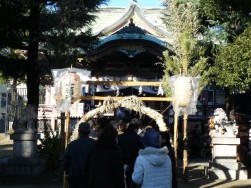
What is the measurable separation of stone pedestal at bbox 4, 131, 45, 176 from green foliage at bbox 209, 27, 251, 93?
5951 mm

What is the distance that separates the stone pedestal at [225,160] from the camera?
44.8ft

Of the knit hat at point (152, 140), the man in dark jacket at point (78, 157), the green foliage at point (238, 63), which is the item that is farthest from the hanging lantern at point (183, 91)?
the knit hat at point (152, 140)

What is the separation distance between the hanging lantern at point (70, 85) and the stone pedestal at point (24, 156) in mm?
3415

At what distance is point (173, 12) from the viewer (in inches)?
559

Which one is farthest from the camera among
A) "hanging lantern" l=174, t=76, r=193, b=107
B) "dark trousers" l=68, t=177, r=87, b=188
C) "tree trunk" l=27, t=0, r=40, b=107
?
"tree trunk" l=27, t=0, r=40, b=107

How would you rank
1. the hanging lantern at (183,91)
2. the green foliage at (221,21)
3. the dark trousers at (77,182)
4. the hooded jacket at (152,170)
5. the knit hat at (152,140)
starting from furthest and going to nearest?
the green foliage at (221,21), the hanging lantern at (183,91), the dark trousers at (77,182), the knit hat at (152,140), the hooded jacket at (152,170)

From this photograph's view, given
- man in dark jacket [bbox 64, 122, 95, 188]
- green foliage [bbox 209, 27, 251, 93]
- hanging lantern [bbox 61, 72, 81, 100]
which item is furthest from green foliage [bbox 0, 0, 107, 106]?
man in dark jacket [bbox 64, 122, 95, 188]

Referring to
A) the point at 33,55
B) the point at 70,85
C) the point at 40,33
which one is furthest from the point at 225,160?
the point at 40,33

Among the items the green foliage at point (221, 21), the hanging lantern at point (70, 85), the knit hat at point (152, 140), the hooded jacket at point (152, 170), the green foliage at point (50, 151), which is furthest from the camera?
the green foliage at point (50, 151)

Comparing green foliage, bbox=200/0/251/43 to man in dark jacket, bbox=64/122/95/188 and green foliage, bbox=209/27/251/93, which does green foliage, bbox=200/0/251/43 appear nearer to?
green foliage, bbox=209/27/251/93

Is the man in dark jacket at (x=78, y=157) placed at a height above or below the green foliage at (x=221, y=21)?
below

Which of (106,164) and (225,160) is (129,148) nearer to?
(106,164)

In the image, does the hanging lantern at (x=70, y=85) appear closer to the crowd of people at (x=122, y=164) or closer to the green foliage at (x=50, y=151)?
the green foliage at (x=50, y=151)

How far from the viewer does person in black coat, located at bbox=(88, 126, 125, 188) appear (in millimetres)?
5605
